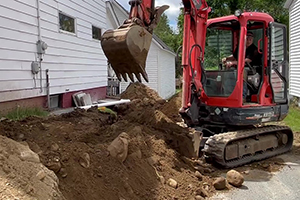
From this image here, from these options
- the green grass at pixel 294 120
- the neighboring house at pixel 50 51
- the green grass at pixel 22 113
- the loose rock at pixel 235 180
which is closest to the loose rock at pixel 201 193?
the loose rock at pixel 235 180

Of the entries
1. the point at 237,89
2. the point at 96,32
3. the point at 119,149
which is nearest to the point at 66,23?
the point at 96,32

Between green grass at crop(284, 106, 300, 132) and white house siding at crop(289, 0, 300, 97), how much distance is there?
1576mm

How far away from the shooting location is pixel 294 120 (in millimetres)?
10648

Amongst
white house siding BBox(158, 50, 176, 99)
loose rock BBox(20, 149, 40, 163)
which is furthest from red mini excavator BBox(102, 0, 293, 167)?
white house siding BBox(158, 50, 176, 99)

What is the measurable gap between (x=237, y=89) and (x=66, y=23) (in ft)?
18.4

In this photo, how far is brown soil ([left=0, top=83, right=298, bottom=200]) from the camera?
3.56 metres

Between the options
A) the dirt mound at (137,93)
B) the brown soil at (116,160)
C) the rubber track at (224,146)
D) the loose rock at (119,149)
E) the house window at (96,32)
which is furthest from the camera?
the dirt mound at (137,93)

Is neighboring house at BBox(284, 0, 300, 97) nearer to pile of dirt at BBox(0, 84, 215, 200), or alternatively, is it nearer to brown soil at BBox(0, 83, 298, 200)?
brown soil at BBox(0, 83, 298, 200)

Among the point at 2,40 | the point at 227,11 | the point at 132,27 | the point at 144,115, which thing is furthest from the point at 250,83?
the point at 227,11

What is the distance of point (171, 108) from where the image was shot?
38.9ft

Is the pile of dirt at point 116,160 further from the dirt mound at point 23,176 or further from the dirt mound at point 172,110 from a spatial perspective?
the dirt mound at point 172,110

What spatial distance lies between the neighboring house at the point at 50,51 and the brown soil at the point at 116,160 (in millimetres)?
1403

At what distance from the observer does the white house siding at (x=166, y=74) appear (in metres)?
21.1

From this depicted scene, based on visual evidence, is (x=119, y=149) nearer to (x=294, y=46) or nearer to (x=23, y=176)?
(x=23, y=176)
